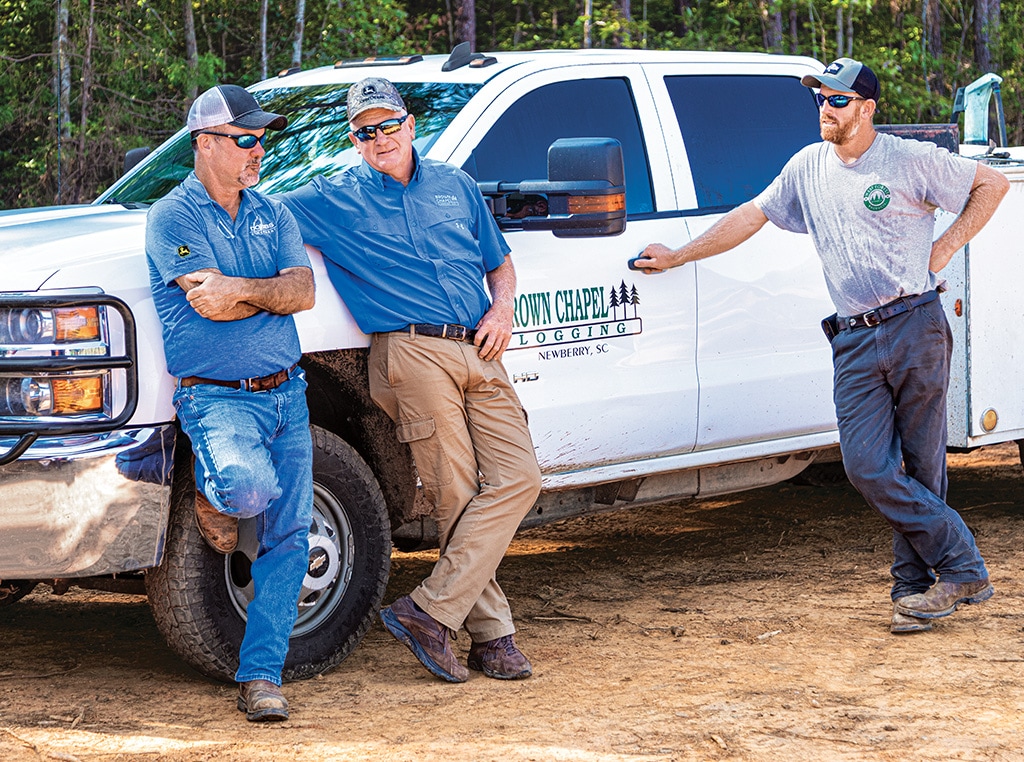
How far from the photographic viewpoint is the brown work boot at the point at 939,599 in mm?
5277

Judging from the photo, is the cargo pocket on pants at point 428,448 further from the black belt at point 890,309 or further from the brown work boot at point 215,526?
the black belt at point 890,309

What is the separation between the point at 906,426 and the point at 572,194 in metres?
1.49

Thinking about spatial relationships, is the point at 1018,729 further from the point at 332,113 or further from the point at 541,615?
the point at 332,113

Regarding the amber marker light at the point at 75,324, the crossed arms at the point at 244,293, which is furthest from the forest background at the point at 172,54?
the amber marker light at the point at 75,324

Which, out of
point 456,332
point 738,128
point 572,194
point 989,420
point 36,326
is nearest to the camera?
point 36,326

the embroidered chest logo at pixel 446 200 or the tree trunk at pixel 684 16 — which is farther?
the tree trunk at pixel 684 16

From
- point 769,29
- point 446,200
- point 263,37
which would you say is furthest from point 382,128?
point 769,29

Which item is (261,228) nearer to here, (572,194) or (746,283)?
(572,194)

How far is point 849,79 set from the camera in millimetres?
5125

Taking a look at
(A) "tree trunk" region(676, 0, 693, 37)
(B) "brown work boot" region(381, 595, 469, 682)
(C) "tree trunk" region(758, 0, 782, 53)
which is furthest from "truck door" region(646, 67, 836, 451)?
(A) "tree trunk" region(676, 0, 693, 37)

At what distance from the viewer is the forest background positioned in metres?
12.0

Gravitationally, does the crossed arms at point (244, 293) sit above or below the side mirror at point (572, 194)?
below

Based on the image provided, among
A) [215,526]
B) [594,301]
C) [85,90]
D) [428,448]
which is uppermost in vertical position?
[85,90]

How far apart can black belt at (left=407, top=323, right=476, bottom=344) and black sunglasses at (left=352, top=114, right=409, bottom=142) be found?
1.99 feet
